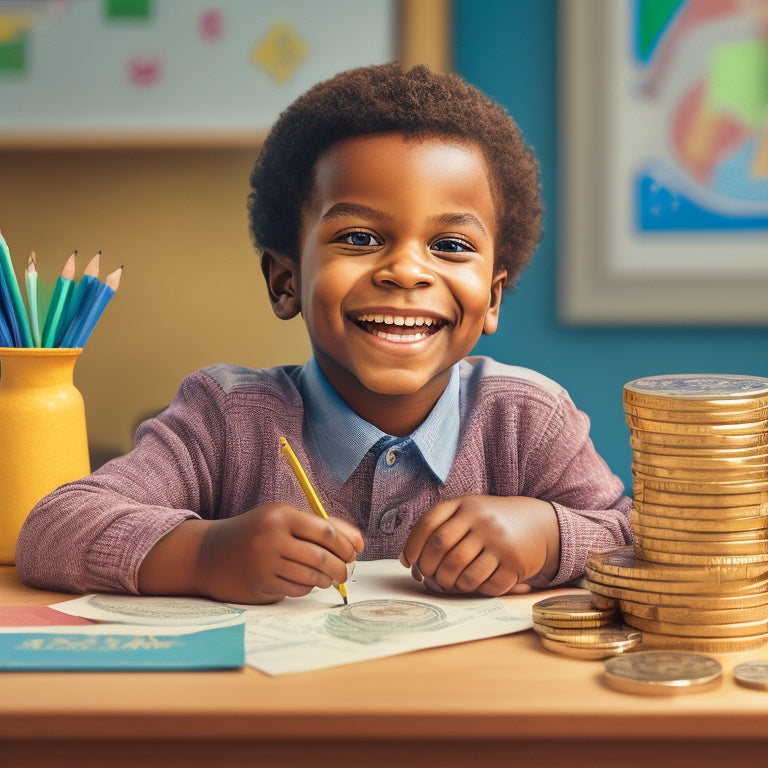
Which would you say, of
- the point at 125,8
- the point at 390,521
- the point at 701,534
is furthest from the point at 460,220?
the point at 125,8

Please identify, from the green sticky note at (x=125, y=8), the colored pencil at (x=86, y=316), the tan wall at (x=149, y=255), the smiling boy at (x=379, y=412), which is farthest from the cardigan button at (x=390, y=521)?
the green sticky note at (x=125, y=8)

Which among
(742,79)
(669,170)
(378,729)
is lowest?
(378,729)

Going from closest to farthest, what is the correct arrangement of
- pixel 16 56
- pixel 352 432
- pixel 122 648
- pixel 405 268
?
1. pixel 122 648
2. pixel 405 268
3. pixel 352 432
4. pixel 16 56

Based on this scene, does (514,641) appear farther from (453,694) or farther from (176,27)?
(176,27)

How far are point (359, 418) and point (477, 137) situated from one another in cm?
29

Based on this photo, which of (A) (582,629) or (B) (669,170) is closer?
(A) (582,629)

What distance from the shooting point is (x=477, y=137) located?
3.29 feet

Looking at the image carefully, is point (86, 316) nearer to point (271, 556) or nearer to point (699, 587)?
point (271, 556)

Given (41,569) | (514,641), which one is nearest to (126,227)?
(41,569)

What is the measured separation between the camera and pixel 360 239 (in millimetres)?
942

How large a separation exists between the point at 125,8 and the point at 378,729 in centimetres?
167

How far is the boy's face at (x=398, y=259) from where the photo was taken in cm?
92

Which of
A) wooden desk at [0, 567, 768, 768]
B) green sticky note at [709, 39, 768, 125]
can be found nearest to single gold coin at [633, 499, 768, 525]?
wooden desk at [0, 567, 768, 768]

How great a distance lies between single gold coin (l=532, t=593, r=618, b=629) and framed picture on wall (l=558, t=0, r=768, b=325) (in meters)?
1.30
